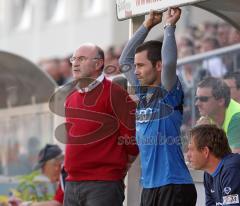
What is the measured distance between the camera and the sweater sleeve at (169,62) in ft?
21.1

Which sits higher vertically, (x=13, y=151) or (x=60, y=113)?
(x=60, y=113)

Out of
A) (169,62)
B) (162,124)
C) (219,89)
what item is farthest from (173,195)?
(219,89)

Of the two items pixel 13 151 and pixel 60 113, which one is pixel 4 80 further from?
pixel 60 113

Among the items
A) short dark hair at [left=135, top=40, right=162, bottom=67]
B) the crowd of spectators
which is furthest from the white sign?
the crowd of spectators

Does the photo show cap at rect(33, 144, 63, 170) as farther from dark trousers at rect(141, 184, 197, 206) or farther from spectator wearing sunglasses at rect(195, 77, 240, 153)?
dark trousers at rect(141, 184, 197, 206)

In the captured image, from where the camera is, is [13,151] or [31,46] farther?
[31,46]

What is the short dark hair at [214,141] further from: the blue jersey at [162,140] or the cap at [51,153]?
the cap at [51,153]

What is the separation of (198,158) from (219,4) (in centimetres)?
139

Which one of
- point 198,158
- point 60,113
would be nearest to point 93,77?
point 198,158

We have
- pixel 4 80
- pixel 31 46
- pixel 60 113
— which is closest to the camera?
pixel 60 113

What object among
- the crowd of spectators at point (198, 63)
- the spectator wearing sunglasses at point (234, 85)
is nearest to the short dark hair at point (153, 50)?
the spectator wearing sunglasses at point (234, 85)

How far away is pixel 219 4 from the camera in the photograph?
709 centimetres

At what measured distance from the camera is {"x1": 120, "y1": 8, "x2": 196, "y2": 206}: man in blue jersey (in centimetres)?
645

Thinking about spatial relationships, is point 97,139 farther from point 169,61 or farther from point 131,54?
point 169,61
